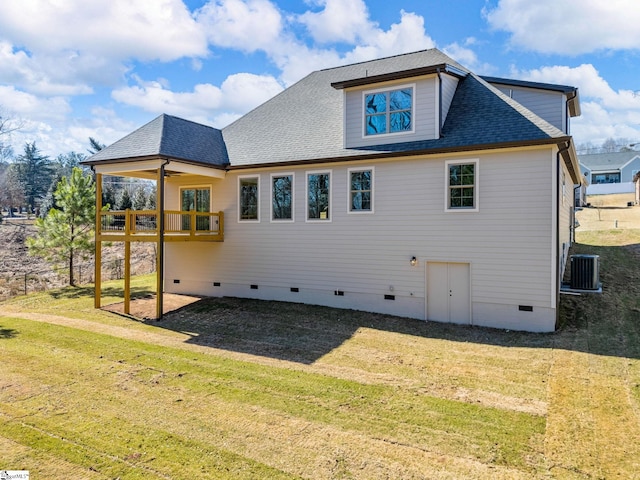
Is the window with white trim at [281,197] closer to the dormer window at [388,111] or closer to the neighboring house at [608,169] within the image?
the dormer window at [388,111]

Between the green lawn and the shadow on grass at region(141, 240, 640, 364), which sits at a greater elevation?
the shadow on grass at region(141, 240, 640, 364)

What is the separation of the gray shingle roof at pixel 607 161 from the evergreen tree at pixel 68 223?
60.8 metres

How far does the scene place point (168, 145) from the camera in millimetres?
12391

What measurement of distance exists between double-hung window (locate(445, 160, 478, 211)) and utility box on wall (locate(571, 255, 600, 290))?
471 centimetres

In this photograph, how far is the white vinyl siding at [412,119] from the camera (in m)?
11.2

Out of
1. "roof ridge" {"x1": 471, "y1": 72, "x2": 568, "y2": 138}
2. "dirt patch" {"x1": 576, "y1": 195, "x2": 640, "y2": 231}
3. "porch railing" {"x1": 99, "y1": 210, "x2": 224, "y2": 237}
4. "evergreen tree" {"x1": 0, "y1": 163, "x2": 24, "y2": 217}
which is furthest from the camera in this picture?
"evergreen tree" {"x1": 0, "y1": 163, "x2": 24, "y2": 217}

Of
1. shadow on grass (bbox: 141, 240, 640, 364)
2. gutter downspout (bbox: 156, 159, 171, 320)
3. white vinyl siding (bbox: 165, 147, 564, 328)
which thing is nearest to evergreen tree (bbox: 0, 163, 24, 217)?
white vinyl siding (bbox: 165, 147, 564, 328)

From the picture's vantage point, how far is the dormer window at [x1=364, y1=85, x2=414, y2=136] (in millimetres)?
11539

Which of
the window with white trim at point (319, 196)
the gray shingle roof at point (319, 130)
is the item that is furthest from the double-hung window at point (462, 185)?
the window with white trim at point (319, 196)

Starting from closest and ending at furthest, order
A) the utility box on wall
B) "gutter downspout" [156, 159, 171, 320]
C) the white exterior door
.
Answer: the white exterior door → "gutter downspout" [156, 159, 171, 320] → the utility box on wall

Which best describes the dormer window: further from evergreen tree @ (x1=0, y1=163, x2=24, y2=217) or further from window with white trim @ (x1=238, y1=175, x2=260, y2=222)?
evergreen tree @ (x1=0, y1=163, x2=24, y2=217)

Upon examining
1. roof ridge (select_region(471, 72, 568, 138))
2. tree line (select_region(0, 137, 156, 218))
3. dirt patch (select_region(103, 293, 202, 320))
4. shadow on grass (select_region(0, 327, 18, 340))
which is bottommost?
shadow on grass (select_region(0, 327, 18, 340))

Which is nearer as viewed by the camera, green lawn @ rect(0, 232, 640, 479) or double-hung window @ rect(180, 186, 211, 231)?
green lawn @ rect(0, 232, 640, 479)

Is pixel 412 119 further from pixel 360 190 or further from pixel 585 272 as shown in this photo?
pixel 585 272
